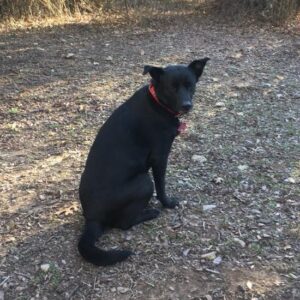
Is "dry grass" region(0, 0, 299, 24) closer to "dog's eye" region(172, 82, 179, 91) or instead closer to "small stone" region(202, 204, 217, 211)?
"small stone" region(202, 204, 217, 211)

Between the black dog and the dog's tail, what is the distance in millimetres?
12

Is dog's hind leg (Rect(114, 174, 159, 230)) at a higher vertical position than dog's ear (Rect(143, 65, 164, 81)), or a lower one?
lower

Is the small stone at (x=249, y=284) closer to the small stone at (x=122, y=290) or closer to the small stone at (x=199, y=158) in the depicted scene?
the small stone at (x=122, y=290)

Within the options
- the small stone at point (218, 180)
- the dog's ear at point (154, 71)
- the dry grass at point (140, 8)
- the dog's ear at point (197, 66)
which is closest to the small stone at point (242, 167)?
the small stone at point (218, 180)

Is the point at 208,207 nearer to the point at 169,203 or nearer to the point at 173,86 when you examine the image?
the point at 169,203

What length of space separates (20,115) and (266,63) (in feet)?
11.7

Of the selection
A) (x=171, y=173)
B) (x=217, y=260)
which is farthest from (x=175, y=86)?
(x=217, y=260)

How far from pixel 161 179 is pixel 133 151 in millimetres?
405

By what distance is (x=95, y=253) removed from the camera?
10.7 ft

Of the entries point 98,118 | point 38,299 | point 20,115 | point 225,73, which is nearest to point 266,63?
point 225,73

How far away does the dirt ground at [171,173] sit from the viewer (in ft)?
10.7

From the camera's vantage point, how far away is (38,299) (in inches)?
123

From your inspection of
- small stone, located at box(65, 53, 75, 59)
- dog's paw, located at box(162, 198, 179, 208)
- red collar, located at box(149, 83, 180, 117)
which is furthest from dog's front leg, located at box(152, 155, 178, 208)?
small stone, located at box(65, 53, 75, 59)

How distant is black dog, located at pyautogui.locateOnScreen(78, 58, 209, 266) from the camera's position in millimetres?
3451
